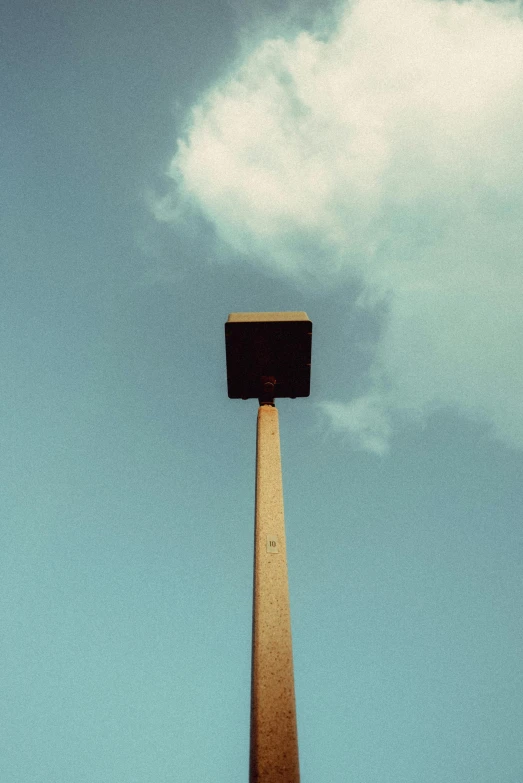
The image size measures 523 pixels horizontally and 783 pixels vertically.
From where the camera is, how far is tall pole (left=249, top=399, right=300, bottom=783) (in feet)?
8.18

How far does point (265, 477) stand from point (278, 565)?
0.73 m

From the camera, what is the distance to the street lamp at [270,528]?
8.34ft

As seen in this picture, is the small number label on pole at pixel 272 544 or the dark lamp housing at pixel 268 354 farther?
the dark lamp housing at pixel 268 354

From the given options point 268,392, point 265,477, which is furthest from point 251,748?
point 268,392

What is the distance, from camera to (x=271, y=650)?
2852mm

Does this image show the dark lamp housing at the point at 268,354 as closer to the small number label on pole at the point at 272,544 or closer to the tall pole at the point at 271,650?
the tall pole at the point at 271,650

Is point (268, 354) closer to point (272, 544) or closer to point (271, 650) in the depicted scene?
point (272, 544)

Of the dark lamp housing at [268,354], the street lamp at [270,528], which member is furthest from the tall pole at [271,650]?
the dark lamp housing at [268,354]

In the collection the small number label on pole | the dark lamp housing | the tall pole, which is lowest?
Result: the tall pole

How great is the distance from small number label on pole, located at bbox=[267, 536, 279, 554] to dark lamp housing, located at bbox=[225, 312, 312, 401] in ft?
5.49

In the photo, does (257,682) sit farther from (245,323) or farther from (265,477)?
(245,323)

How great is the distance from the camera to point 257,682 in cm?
273

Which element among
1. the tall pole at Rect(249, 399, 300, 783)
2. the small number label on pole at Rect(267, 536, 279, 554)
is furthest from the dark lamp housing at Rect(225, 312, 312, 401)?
the small number label on pole at Rect(267, 536, 279, 554)

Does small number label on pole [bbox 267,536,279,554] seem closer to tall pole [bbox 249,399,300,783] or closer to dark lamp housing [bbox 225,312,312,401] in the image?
tall pole [bbox 249,399,300,783]
